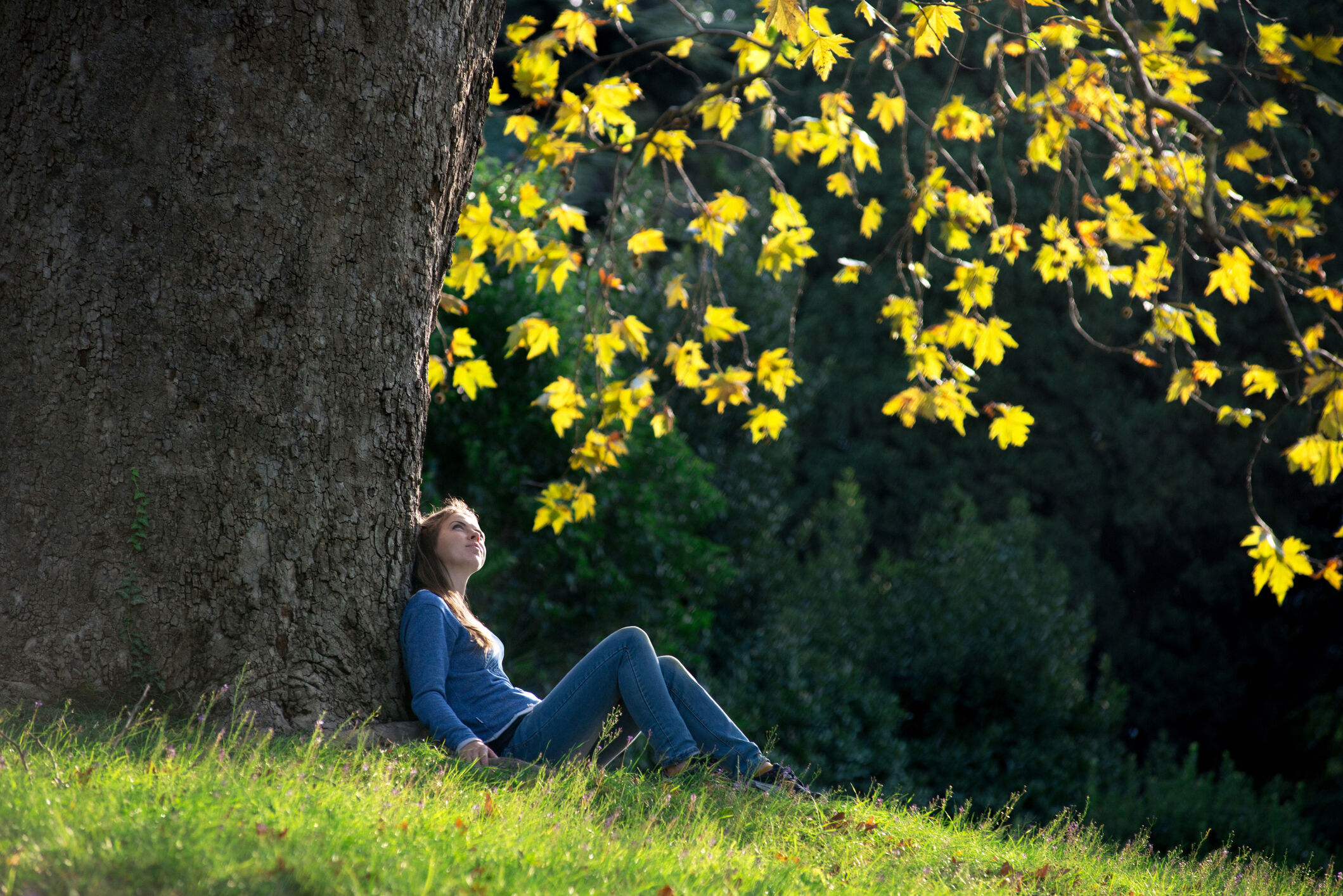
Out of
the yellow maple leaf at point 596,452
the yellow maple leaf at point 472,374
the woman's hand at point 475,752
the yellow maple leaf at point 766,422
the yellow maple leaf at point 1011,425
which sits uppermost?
the yellow maple leaf at point 1011,425

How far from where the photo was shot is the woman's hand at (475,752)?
3475mm

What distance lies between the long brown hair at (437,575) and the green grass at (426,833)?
0.64 metres

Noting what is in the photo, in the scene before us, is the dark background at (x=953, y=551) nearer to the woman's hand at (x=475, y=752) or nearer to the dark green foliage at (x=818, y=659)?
the dark green foliage at (x=818, y=659)

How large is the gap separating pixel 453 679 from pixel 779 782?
4.25 ft

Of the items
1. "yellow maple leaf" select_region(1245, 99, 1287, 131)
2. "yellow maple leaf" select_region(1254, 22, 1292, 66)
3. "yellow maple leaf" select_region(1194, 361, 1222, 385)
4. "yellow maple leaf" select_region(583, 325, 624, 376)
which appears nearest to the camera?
"yellow maple leaf" select_region(1254, 22, 1292, 66)

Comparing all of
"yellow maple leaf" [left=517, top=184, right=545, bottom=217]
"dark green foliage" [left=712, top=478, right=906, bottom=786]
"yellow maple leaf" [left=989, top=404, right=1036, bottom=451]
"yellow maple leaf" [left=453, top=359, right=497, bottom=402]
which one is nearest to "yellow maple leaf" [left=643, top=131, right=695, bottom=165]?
"yellow maple leaf" [left=517, top=184, right=545, bottom=217]

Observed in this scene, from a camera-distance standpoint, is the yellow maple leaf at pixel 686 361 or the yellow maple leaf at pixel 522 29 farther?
the yellow maple leaf at pixel 686 361

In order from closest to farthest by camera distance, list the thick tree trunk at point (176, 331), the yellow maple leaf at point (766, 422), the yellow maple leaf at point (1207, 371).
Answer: the thick tree trunk at point (176, 331) < the yellow maple leaf at point (1207, 371) < the yellow maple leaf at point (766, 422)

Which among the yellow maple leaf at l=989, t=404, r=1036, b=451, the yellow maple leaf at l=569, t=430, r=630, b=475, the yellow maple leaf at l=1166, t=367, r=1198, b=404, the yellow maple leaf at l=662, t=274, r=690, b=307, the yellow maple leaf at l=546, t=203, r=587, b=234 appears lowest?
the yellow maple leaf at l=569, t=430, r=630, b=475

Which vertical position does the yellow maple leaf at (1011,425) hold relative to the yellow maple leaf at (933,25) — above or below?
below

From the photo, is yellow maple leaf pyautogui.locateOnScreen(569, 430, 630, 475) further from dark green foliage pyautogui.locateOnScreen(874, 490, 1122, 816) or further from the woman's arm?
dark green foliage pyautogui.locateOnScreen(874, 490, 1122, 816)

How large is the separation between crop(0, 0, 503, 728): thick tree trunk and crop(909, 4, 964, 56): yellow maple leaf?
80.3 inches

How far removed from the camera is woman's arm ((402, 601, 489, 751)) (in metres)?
3.54

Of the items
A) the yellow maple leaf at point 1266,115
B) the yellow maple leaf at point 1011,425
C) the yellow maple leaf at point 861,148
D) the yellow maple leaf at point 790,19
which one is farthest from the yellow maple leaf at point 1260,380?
the yellow maple leaf at point 790,19
